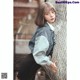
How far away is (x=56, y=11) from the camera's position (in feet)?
12.2

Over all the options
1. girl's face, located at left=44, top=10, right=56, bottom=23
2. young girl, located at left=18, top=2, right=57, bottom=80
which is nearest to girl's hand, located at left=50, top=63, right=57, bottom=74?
young girl, located at left=18, top=2, right=57, bottom=80

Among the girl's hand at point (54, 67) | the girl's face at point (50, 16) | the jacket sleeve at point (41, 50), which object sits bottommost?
the girl's hand at point (54, 67)

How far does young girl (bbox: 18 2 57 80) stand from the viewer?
12.1 feet

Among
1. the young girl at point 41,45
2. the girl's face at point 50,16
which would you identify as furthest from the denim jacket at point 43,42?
the girl's face at point 50,16

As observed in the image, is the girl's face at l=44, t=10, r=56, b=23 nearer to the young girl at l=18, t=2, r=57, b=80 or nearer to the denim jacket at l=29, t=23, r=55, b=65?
the young girl at l=18, t=2, r=57, b=80

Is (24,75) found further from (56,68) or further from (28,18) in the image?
(28,18)

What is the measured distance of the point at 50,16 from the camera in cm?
376

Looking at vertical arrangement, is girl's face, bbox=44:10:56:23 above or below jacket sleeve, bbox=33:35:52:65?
above

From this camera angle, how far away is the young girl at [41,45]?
12.1ft

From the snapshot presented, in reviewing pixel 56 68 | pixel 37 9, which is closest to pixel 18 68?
pixel 56 68

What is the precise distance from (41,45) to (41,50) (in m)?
0.06

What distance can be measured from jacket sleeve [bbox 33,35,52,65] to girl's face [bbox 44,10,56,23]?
0.21 metres

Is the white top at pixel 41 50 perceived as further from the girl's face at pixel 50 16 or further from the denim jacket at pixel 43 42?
the girl's face at pixel 50 16

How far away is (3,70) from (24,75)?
249 mm
